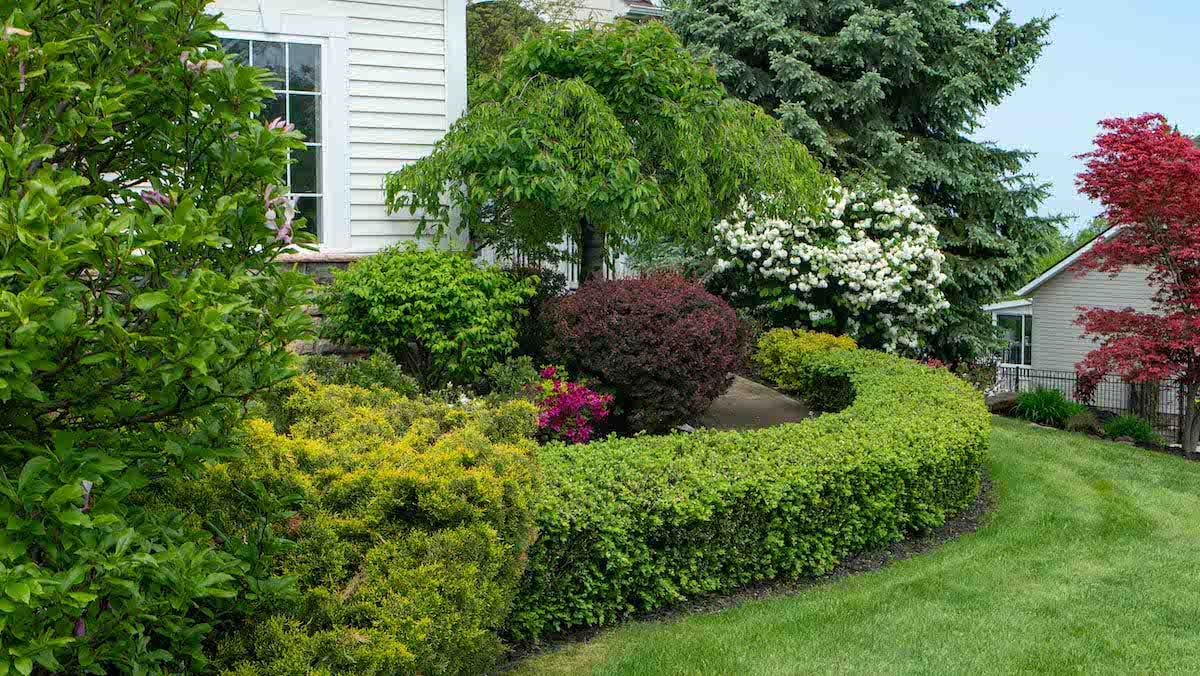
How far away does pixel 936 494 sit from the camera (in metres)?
7.57

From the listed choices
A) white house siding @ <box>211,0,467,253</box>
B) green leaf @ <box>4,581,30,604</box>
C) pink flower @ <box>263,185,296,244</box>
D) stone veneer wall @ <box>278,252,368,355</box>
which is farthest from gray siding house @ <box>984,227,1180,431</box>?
green leaf @ <box>4,581,30,604</box>

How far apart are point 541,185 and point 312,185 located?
200 cm

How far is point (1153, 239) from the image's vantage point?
1423 cm

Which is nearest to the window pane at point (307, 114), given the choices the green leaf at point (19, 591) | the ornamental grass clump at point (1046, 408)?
the green leaf at point (19, 591)

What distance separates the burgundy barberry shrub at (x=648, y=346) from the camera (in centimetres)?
827

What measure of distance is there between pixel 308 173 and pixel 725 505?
16.3 ft

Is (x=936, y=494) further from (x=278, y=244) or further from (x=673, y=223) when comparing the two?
(x=278, y=244)

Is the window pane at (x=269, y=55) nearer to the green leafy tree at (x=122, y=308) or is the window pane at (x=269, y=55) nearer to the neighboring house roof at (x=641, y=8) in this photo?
the green leafy tree at (x=122, y=308)

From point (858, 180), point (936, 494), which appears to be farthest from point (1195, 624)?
point (858, 180)

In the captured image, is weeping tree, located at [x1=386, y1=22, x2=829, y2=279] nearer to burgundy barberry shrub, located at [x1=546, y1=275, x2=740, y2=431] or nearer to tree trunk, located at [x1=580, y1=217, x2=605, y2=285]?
tree trunk, located at [x1=580, y1=217, x2=605, y2=285]

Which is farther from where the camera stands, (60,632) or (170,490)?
(170,490)

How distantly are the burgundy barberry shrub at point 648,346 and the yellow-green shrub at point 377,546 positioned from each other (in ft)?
12.3

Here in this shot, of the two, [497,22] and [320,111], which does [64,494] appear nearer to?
[320,111]

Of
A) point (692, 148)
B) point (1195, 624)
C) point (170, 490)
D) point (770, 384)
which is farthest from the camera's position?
point (770, 384)
